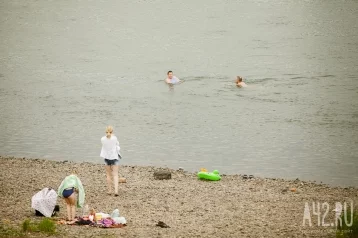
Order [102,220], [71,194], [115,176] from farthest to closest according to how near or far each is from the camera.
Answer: [115,176] < [71,194] < [102,220]

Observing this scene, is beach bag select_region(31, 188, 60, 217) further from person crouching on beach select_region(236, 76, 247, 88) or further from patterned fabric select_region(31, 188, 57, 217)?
person crouching on beach select_region(236, 76, 247, 88)

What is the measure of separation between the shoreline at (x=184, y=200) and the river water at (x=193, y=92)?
10.2 feet

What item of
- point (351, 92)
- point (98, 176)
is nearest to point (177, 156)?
point (98, 176)

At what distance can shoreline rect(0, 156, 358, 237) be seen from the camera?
1923 centimetres

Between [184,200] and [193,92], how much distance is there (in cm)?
2534

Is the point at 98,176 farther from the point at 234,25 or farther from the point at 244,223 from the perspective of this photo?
the point at 234,25

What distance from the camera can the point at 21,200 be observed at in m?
22.6

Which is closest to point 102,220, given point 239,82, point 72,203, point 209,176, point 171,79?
point 72,203

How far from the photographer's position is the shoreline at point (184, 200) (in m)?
19.2

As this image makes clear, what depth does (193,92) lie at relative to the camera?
4809cm

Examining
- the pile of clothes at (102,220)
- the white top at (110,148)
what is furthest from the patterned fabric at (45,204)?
the white top at (110,148)

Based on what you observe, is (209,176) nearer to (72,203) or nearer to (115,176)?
(115,176)

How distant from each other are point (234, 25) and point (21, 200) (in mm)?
64296

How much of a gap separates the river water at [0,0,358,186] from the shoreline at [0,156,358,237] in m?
3.12
